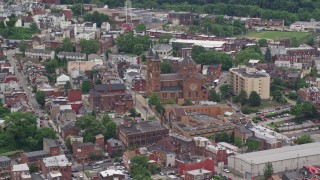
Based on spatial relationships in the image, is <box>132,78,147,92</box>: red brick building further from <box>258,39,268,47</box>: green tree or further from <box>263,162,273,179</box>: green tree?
<box>263,162,273,179</box>: green tree

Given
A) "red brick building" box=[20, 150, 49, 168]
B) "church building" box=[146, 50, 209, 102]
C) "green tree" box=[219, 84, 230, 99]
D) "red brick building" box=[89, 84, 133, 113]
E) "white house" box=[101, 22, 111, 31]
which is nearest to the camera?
"red brick building" box=[20, 150, 49, 168]

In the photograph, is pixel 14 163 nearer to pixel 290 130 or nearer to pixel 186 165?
pixel 186 165

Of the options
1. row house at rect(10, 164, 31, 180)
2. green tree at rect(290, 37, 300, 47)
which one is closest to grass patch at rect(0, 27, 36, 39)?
green tree at rect(290, 37, 300, 47)

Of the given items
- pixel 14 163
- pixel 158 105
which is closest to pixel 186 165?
pixel 14 163

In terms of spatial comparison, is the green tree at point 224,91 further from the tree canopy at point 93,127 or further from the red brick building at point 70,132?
the red brick building at point 70,132

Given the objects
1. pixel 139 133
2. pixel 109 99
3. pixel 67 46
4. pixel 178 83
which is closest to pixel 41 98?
pixel 109 99

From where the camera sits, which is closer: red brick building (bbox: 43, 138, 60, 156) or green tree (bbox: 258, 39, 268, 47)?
red brick building (bbox: 43, 138, 60, 156)

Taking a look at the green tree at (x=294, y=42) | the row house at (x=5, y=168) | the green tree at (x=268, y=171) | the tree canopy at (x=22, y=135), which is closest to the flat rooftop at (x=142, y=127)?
the tree canopy at (x=22, y=135)
